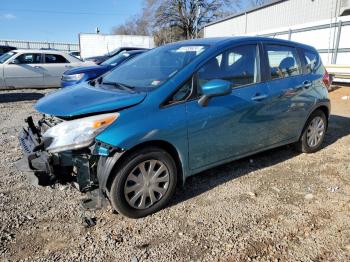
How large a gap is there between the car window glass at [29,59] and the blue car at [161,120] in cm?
923

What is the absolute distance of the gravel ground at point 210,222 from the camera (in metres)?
2.77

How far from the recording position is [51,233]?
3.02 metres

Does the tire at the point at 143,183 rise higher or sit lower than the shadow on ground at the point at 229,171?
higher

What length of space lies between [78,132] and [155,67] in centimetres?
135

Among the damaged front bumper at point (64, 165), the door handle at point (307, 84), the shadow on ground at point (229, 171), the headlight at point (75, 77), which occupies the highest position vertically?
the door handle at point (307, 84)

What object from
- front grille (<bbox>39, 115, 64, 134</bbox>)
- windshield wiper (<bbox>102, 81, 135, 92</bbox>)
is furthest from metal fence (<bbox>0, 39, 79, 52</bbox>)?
front grille (<bbox>39, 115, 64, 134</bbox>)

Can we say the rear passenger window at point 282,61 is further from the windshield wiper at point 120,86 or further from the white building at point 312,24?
the white building at point 312,24

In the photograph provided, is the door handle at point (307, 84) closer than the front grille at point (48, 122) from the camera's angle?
No

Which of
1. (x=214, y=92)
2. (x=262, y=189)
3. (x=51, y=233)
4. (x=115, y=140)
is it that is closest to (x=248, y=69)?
(x=214, y=92)

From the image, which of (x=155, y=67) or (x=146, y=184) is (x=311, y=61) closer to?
(x=155, y=67)

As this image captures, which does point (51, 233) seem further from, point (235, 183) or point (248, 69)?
point (248, 69)

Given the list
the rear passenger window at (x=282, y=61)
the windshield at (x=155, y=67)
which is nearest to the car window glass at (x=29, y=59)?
the windshield at (x=155, y=67)

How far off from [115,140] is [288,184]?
7.75 feet

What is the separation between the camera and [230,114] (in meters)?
3.72
